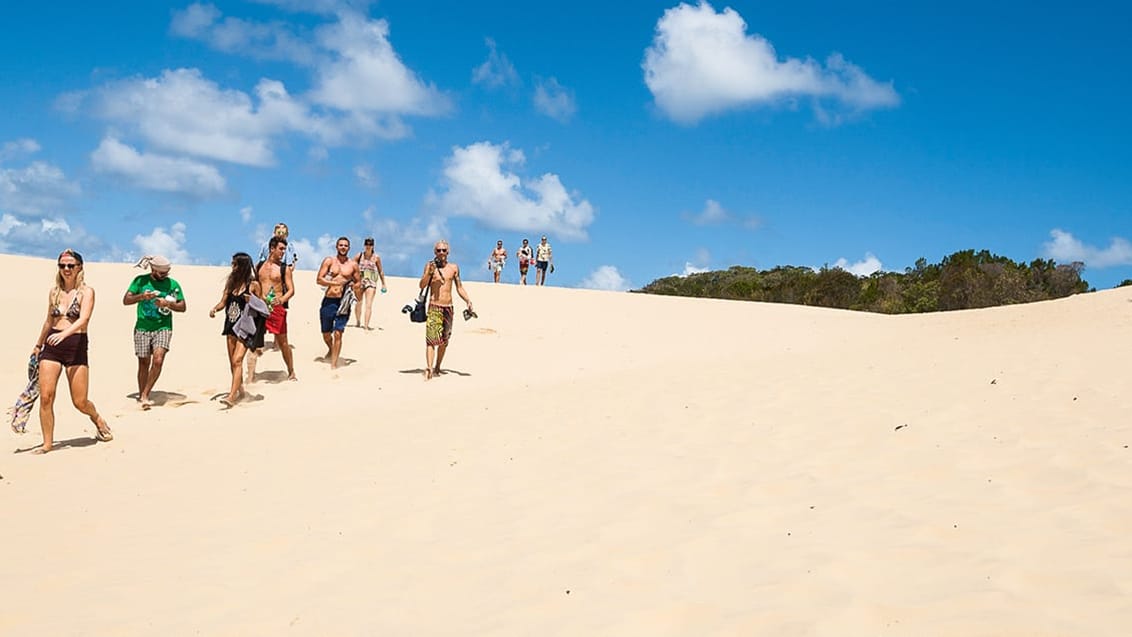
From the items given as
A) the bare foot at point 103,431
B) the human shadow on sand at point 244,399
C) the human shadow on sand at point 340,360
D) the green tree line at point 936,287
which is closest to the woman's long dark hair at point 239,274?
the human shadow on sand at point 244,399

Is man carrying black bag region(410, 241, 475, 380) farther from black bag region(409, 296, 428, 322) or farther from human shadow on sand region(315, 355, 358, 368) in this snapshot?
human shadow on sand region(315, 355, 358, 368)

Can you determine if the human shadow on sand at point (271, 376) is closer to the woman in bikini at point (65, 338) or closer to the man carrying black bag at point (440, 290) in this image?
the man carrying black bag at point (440, 290)

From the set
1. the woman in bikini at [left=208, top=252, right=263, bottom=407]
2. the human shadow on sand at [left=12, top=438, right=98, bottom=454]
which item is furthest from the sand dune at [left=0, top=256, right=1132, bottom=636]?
the woman in bikini at [left=208, top=252, right=263, bottom=407]

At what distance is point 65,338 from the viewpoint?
23.5ft

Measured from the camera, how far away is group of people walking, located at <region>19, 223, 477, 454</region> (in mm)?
7223

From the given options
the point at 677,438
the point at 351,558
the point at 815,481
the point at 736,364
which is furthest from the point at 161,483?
the point at 736,364

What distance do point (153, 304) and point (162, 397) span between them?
63.1 inches

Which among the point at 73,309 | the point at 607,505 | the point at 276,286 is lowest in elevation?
the point at 607,505

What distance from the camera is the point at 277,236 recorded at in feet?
38.0

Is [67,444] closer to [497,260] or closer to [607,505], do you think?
[607,505]

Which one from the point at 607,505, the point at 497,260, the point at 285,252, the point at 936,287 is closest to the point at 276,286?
the point at 285,252

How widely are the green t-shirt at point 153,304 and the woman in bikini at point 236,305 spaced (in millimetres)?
492

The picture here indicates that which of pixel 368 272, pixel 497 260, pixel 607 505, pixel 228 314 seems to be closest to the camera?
pixel 607 505

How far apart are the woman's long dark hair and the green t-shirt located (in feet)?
1.89
